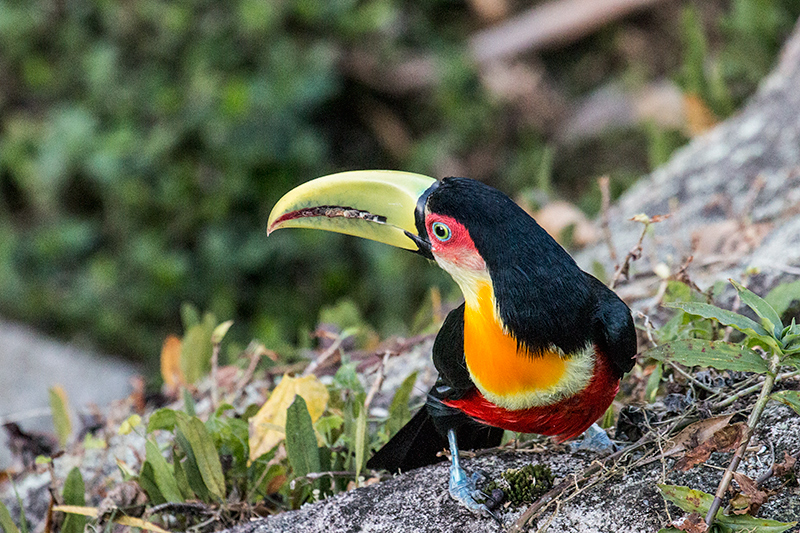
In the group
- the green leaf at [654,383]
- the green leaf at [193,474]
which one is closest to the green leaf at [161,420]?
the green leaf at [193,474]

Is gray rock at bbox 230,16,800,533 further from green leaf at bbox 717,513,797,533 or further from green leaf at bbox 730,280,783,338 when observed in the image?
green leaf at bbox 730,280,783,338

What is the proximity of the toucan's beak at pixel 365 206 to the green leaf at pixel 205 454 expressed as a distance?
532 millimetres

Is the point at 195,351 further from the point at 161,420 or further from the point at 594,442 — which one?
the point at 594,442

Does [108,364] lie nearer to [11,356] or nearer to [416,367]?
[11,356]

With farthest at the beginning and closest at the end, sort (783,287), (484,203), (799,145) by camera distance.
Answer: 1. (799,145)
2. (783,287)
3. (484,203)

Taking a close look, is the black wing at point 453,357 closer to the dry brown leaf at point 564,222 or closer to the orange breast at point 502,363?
the orange breast at point 502,363

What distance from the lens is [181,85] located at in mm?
5273

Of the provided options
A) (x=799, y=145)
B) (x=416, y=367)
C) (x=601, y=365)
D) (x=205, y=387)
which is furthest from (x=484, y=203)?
(x=799, y=145)

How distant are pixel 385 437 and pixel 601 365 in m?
0.74

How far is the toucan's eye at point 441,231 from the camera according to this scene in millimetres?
1769

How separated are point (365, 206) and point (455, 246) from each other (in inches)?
10.5

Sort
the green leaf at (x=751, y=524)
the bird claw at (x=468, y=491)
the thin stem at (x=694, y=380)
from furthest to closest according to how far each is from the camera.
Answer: the thin stem at (x=694, y=380) → the bird claw at (x=468, y=491) → the green leaf at (x=751, y=524)

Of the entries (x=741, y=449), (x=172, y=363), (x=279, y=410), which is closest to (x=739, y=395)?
(x=741, y=449)

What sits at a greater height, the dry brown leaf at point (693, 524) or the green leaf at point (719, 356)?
the green leaf at point (719, 356)
